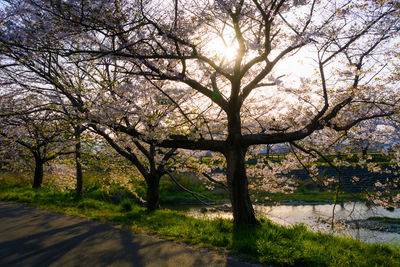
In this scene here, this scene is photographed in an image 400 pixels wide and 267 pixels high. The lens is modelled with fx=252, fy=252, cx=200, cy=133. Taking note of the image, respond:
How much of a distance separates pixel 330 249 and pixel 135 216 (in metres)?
6.20

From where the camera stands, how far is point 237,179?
6.91 m

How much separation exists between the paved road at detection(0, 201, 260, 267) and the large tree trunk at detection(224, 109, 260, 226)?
6.56 feet

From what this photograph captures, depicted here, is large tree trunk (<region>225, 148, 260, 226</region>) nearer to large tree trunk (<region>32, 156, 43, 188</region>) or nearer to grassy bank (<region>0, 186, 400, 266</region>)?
grassy bank (<region>0, 186, 400, 266</region>)

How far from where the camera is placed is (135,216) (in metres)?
8.80

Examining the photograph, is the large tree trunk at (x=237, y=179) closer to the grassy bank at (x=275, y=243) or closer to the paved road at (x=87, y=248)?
the grassy bank at (x=275, y=243)

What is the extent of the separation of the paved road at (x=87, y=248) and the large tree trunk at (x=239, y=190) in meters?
1.99

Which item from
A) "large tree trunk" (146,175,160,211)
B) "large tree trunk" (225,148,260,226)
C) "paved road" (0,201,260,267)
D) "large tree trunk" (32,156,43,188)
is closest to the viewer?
"paved road" (0,201,260,267)

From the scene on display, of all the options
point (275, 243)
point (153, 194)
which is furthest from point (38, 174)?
point (275, 243)

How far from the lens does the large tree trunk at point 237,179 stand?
6750 millimetres

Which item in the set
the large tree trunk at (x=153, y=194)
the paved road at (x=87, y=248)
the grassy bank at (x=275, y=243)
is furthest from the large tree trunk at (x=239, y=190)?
the large tree trunk at (x=153, y=194)

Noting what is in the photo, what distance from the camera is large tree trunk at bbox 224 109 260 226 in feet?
22.1

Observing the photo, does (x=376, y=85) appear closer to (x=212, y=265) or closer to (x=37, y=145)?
(x=212, y=265)

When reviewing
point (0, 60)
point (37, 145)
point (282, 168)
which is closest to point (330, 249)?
point (282, 168)

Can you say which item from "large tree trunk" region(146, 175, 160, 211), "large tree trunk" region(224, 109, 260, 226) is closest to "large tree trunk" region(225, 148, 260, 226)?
"large tree trunk" region(224, 109, 260, 226)
